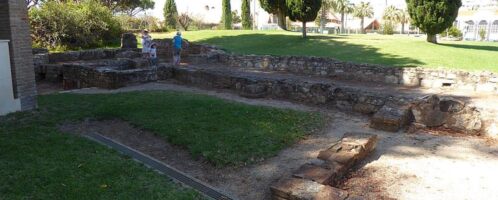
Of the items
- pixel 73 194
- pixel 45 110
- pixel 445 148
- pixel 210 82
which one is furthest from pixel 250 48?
pixel 73 194

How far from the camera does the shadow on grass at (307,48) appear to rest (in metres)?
16.1

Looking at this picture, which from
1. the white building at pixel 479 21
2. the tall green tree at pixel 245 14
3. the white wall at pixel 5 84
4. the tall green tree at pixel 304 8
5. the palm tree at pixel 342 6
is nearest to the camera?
the white wall at pixel 5 84

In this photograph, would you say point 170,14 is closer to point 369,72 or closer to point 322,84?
point 369,72

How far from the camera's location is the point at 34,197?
15.1ft

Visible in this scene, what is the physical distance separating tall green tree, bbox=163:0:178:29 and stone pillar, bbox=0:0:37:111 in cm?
3180

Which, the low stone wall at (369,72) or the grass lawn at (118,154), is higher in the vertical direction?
the low stone wall at (369,72)

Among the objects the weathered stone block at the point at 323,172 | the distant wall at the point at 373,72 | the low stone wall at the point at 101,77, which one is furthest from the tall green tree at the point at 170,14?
the weathered stone block at the point at 323,172

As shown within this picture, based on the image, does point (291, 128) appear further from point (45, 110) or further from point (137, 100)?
point (45, 110)

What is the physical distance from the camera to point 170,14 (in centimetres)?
4088

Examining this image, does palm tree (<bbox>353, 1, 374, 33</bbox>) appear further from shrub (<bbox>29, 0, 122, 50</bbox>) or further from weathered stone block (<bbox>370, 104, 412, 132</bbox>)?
weathered stone block (<bbox>370, 104, 412, 132</bbox>)

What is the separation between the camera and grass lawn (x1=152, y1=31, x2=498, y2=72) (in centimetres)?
1505

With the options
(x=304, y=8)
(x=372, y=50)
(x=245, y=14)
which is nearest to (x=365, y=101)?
(x=372, y=50)

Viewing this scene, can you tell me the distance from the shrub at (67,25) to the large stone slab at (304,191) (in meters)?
21.0

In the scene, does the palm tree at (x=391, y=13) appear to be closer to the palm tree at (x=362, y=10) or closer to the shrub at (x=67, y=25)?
the palm tree at (x=362, y=10)
